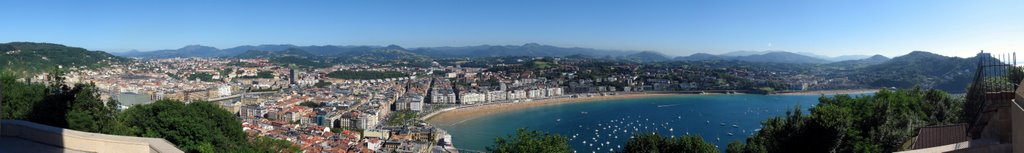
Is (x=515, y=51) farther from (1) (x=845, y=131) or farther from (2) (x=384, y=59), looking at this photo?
(1) (x=845, y=131)

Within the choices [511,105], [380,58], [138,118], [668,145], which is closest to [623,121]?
[511,105]

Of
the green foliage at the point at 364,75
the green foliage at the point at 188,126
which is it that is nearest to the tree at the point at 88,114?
the green foliage at the point at 188,126

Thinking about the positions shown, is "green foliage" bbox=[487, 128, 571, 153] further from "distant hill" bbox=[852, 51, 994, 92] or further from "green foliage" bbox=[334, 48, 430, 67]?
"green foliage" bbox=[334, 48, 430, 67]

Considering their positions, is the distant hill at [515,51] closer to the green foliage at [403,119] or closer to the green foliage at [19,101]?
the green foliage at [403,119]

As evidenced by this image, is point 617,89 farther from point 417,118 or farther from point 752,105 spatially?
point 417,118

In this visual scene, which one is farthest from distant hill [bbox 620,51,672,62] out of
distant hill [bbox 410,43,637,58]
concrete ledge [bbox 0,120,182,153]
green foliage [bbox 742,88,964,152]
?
concrete ledge [bbox 0,120,182,153]

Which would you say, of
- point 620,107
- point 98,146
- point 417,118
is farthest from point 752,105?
point 98,146

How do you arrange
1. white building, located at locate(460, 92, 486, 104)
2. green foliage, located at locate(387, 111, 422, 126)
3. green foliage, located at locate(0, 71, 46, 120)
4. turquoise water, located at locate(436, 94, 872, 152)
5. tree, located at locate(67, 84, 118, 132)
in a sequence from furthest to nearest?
white building, located at locate(460, 92, 486, 104) → green foliage, located at locate(387, 111, 422, 126) → turquoise water, located at locate(436, 94, 872, 152) → green foliage, located at locate(0, 71, 46, 120) → tree, located at locate(67, 84, 118, 132)
